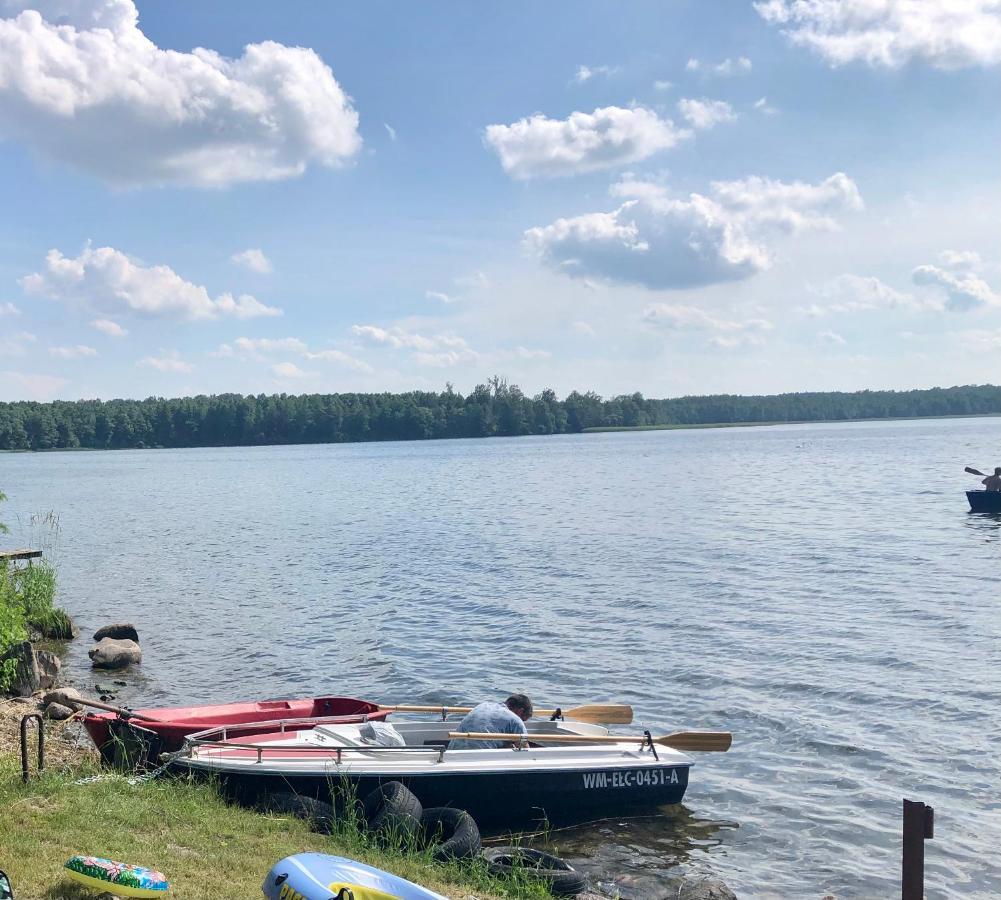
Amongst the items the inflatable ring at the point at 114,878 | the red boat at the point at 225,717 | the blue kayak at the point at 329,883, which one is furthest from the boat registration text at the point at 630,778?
the inflatable ring at the point at 114,878

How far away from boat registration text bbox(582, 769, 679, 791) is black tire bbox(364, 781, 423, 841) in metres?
2.13

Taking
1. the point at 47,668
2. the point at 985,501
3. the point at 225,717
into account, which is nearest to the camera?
the point at 225,717

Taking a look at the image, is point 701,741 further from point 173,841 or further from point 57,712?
point 57,712

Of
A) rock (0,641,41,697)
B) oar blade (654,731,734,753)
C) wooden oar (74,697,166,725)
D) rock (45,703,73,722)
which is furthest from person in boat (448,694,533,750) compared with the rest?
rock (0,641,41,697)

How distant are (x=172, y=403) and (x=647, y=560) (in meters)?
150

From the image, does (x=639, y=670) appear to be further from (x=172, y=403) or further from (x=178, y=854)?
(x=172, y=403)

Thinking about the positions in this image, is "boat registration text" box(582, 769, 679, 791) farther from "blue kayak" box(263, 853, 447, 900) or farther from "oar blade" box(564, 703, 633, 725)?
"blue kayak" box(263, 853, 447, 900)

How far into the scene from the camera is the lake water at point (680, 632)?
1039 centimetres

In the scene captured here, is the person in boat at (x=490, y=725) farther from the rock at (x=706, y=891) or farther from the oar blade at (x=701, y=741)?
the rock at (x=706, y=891)

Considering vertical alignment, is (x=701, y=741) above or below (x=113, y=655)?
above

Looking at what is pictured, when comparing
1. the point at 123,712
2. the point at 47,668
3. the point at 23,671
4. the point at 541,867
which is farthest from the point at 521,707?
the point at 47,668

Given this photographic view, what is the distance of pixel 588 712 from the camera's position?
12.5m

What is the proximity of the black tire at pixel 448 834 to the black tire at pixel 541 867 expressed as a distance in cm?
17

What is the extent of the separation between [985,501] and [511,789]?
3152 centimetres
